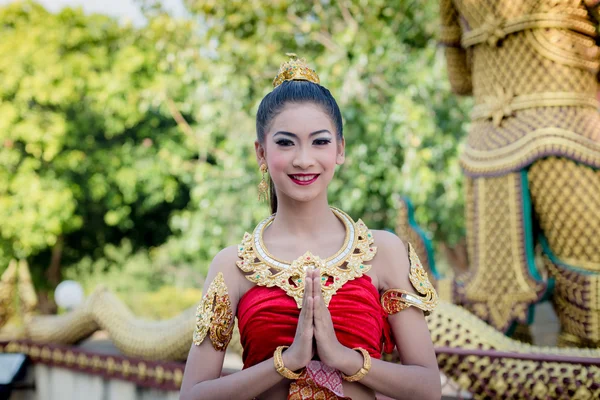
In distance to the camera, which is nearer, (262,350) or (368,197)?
(262,350)

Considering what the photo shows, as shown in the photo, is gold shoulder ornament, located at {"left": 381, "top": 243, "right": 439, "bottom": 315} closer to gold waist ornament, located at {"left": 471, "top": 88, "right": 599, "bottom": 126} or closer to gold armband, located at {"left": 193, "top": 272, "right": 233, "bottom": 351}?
gold armband, located at {"left": 193, "top": 272, "right": 233, "bottom": 351}

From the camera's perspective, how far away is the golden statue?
310 centimetres

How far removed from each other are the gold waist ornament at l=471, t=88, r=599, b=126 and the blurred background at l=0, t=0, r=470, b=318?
8.70ft

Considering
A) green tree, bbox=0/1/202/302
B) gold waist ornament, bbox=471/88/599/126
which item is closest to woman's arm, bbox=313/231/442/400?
gold waist ornament, bbox=471/88/599/126

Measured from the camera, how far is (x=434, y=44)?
738 cm

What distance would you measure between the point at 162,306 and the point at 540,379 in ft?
19.3

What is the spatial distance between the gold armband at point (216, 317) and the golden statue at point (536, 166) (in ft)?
6.61

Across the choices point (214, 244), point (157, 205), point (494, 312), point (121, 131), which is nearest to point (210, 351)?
point (494, 312)

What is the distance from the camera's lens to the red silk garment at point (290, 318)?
1.62 m

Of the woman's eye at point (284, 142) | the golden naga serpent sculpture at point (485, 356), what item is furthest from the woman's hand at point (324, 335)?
the golden naga serpent sculpture at point (485, 356)

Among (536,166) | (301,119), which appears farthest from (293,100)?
(536,166)

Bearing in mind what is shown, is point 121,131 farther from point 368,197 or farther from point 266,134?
A: point 266,134

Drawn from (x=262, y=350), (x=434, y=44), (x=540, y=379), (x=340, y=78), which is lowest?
(x=540, y=379)

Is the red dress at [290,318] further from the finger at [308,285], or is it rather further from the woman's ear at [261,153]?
the woman's ear at [261,153]
